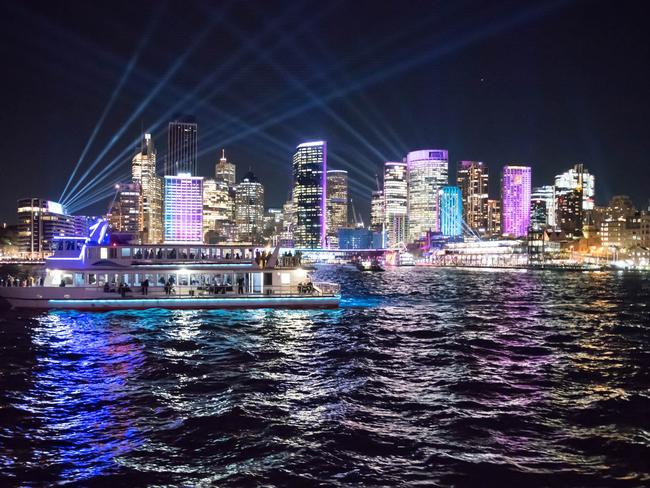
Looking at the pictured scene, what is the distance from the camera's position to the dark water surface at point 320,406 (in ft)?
46.1

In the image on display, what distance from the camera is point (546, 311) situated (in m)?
52.8

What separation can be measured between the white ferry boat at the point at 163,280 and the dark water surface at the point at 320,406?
736cm

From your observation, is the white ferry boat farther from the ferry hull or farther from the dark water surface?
the dark water surface

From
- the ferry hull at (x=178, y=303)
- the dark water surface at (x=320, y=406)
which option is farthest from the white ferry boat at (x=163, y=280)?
the dark water surface at (x=320, y=406)

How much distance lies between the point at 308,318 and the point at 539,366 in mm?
21141

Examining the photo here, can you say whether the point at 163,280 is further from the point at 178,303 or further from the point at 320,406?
the point at 320,406

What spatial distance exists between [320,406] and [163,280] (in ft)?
107

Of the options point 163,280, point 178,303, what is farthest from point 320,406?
point 163,280

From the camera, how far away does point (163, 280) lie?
49.1m

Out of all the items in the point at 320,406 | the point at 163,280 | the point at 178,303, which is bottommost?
the point at 320,406

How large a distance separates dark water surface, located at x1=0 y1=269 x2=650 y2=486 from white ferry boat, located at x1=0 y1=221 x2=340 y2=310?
7.36 metres

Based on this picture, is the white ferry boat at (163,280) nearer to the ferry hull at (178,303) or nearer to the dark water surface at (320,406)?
the ferry hull at (178,303)

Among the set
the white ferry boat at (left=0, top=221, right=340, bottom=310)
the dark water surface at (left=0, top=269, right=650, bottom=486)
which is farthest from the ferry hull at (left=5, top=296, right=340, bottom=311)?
the dark water surface at (left=0, top=269, right=650, bottom=486)

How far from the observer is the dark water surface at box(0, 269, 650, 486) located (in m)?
14.1
